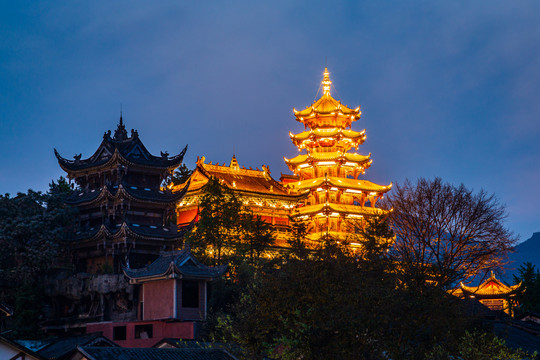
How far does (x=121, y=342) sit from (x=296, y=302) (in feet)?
74.6

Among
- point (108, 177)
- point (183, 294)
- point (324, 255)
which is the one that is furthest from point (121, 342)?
point (324, 255)

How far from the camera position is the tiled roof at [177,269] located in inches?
1886

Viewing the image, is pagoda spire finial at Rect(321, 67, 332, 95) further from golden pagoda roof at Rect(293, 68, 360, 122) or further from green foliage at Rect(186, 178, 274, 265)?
green foliage at Rect(186, 178, 274, 265)

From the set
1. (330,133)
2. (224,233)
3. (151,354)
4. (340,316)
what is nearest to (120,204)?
(224,233)

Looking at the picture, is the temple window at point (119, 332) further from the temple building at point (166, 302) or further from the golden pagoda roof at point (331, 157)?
the golden pagoda roof at point (331, 157)

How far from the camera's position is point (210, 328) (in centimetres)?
4656

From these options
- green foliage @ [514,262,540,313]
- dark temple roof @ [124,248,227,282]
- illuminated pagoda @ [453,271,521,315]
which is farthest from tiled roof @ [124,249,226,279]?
green foliage @ [514,262,540,313]

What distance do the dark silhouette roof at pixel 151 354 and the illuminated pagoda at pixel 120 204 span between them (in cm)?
2208

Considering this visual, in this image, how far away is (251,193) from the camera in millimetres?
75562

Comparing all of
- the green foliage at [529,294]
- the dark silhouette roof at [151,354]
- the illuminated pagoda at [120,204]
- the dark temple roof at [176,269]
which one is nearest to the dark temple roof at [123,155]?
the illuminated pagoda at [120,204]

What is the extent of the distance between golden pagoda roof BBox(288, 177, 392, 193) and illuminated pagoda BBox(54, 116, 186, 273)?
2504cm

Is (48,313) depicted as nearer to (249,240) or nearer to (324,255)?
(249,240)

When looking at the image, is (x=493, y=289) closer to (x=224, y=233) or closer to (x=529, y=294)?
(x=529, y=294)

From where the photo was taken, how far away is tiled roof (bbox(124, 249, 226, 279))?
1886 inches
